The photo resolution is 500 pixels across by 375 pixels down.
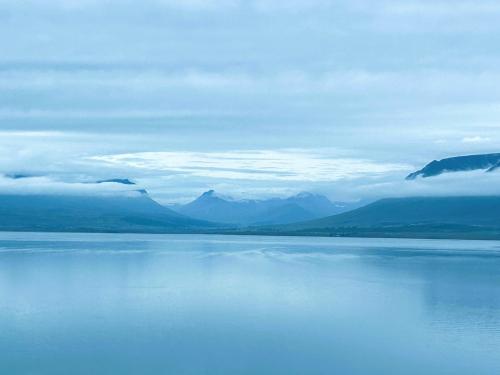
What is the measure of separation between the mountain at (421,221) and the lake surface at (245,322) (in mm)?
101046

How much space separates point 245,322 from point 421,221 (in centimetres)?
15134

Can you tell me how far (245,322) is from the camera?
88.0 ft

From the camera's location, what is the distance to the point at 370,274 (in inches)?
1802

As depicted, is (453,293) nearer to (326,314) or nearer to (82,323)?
(326,314)

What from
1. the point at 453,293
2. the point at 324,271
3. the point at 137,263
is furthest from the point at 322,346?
the point at 137,263

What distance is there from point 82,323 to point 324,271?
77.3 feet

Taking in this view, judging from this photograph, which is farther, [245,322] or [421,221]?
[421,221]

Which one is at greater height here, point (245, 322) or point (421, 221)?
point (421, 221)

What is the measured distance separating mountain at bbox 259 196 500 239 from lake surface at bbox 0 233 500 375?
101046 millimetres

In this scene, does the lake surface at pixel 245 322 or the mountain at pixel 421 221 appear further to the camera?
the mountain at pixel 421 221

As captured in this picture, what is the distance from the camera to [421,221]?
174 meters

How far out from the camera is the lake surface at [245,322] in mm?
20688

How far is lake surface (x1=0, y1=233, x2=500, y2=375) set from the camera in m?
20.7

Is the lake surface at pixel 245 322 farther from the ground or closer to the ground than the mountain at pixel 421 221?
closer to the ground
